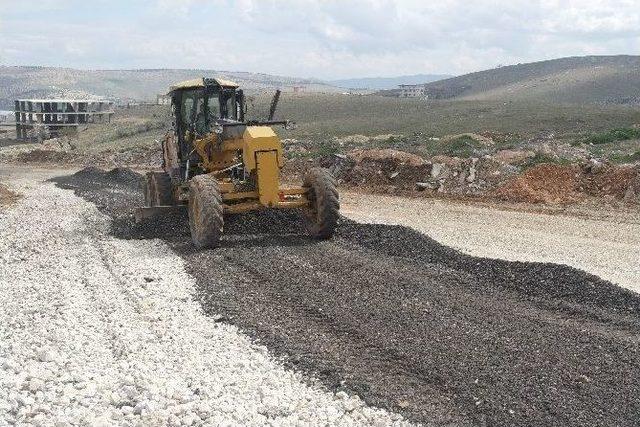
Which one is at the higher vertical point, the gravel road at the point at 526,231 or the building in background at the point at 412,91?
the building in background at the point at 412,91

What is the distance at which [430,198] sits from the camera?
20094 mm

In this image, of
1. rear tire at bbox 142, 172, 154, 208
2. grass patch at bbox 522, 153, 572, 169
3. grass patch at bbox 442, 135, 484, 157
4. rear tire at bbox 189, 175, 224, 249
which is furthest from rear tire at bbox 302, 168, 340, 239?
grass patch at bbox 442, 135, 484, 157

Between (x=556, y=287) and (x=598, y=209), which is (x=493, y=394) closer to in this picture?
(x=556, y=287)

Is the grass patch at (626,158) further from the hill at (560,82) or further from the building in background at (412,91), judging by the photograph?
the building in background at (412,91)

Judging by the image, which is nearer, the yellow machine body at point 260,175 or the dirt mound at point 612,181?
the yellow machine body at point 260,175

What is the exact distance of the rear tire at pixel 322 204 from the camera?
12.1 metres

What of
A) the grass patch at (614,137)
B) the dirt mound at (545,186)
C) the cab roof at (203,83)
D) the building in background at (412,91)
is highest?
the building in background at (412,91)

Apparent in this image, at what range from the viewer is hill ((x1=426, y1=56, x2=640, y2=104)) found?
109 metres

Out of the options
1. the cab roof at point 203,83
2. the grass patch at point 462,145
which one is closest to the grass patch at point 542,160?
the grass patch at point 462,145

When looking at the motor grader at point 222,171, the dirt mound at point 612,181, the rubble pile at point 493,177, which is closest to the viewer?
the motor grader at point 222,171

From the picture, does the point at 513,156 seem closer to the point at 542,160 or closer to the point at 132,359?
the point at 542,160

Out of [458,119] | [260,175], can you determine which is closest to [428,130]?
[458,119]

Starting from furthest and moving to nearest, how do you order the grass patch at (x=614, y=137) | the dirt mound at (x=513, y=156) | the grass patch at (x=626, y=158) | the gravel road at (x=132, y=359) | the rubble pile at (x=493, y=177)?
the grass patch at (x=614, y=137) → the grass patch at (x=626, y=158) → the dirt mound at (x=513, y=156) → the rubble pile at (x=493, y=177) → the gravel road at (x=132, y=359)

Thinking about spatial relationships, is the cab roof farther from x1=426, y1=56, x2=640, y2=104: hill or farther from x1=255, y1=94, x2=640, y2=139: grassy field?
x1=426, y1=56, x2=640, y2=104: hill
